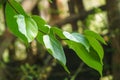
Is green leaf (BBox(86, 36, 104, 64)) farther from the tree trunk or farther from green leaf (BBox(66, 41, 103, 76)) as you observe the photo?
the tree trunk

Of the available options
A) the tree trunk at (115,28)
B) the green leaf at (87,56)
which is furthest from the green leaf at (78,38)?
the tree trunk at (115,28)

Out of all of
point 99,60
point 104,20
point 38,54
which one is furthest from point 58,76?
point 99,60

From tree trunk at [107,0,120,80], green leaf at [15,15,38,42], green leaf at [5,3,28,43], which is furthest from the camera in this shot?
tree trunk at [107,0,120,80]

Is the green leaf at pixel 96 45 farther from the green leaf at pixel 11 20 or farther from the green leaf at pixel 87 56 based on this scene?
the green leaf at pixel 11 20

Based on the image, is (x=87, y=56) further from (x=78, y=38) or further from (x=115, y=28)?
(x=115, y=28)

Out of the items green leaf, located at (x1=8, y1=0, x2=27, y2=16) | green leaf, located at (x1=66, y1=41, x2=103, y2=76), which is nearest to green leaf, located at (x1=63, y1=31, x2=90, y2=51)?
green leaf, located at (x1=66, y1=41, x2=103, y2=76)

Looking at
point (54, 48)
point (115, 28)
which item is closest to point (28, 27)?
point (54, 48)

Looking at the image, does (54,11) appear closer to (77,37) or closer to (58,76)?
(58,76)
